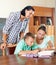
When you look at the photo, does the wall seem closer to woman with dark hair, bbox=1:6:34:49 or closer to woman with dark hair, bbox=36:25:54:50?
woman with dark hair, bbox=1:6:34:49

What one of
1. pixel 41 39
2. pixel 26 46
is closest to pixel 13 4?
pixel 41 39

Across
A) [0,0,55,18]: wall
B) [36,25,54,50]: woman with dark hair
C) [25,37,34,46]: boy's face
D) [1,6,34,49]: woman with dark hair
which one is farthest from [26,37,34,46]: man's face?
[0,0,55,18]: wall

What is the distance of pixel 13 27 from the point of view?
2934 mm

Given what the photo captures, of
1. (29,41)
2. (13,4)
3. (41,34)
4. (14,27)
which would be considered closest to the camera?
(29,41)

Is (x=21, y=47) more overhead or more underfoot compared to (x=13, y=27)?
more underfoot

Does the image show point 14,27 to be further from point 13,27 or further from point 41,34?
point 41,34

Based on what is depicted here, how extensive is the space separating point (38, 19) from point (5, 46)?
6.11ft

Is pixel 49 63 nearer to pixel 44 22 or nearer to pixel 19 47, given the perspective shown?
pixel 19 47

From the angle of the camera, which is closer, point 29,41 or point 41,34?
point 29,41

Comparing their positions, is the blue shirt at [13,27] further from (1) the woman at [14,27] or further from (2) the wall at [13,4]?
(2) the wall at [13,4]

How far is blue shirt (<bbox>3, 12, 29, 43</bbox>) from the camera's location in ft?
9.41

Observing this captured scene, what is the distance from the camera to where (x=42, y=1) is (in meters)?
4.27

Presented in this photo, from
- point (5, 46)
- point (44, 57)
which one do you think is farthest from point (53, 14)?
point (44, 57)

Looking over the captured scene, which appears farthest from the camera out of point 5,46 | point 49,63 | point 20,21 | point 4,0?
point 4,0
